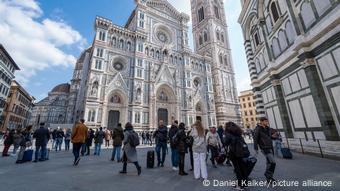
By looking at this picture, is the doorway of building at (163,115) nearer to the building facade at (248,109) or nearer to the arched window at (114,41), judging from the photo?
the arched window at (114,41)

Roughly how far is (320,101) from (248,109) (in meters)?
49.9

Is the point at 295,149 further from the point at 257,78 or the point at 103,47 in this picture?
the point at 103,47

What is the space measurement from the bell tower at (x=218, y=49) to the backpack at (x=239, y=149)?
3015 centimetres

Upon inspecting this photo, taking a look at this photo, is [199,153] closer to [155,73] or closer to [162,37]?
[155,73]

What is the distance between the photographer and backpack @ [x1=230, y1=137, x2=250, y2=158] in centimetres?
337

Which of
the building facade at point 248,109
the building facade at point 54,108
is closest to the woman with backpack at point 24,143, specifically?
the building facade at point 54,108

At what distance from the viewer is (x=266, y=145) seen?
3787 mm

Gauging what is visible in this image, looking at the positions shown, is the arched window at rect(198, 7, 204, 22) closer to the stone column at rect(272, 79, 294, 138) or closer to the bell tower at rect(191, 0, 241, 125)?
the bell tower at rect(191, 0, 241, 125)

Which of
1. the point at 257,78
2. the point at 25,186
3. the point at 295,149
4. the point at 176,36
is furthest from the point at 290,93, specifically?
the point at 176,36

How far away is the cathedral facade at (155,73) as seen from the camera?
22.2 m

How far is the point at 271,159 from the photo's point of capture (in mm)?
3717

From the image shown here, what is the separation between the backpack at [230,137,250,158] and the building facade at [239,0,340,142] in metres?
5.95

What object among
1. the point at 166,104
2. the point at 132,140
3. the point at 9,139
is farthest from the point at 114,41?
the point at 132,140

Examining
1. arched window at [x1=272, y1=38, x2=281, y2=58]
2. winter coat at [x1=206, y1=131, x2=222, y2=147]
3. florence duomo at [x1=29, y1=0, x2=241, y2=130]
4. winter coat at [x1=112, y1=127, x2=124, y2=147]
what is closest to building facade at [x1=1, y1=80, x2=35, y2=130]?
florence duomo at [x1=29, y1=0, x2=241, y2=130]
